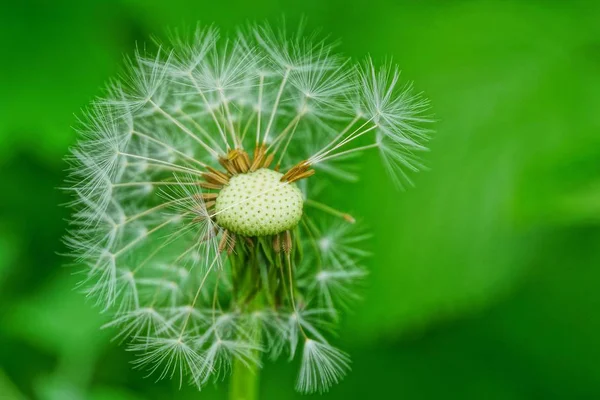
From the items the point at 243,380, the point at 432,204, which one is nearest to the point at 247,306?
the point at 243,380

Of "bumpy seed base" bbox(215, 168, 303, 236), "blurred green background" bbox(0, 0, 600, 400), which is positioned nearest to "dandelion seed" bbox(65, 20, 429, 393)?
Answer: "bumpy seed base" bbox(215, 168, 303, 236)

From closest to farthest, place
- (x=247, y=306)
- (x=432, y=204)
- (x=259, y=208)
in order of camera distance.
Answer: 1. (x=259, y=208)
2. (x=247, y=306)
3. (x=432, y=204)

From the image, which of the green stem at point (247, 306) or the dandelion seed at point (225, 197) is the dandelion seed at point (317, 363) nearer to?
the dandelion seed at point (225, 197)

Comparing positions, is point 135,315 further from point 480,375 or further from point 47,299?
point 480,375

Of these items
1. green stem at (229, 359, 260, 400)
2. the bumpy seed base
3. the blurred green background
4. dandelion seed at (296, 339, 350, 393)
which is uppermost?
the blurred green background

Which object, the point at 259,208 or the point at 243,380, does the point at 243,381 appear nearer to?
the point at 243,380

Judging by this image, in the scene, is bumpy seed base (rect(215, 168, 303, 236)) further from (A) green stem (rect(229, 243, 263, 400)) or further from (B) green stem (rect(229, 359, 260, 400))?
(B) green stem (rect(229, 359, 260, 400))

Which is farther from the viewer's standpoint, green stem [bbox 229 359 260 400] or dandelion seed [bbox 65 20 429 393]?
green stem [bbox 229 359 260 400]

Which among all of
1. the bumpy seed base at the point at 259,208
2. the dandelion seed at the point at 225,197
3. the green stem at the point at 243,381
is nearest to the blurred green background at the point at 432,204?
the dandelion seed at the point at 225,197
